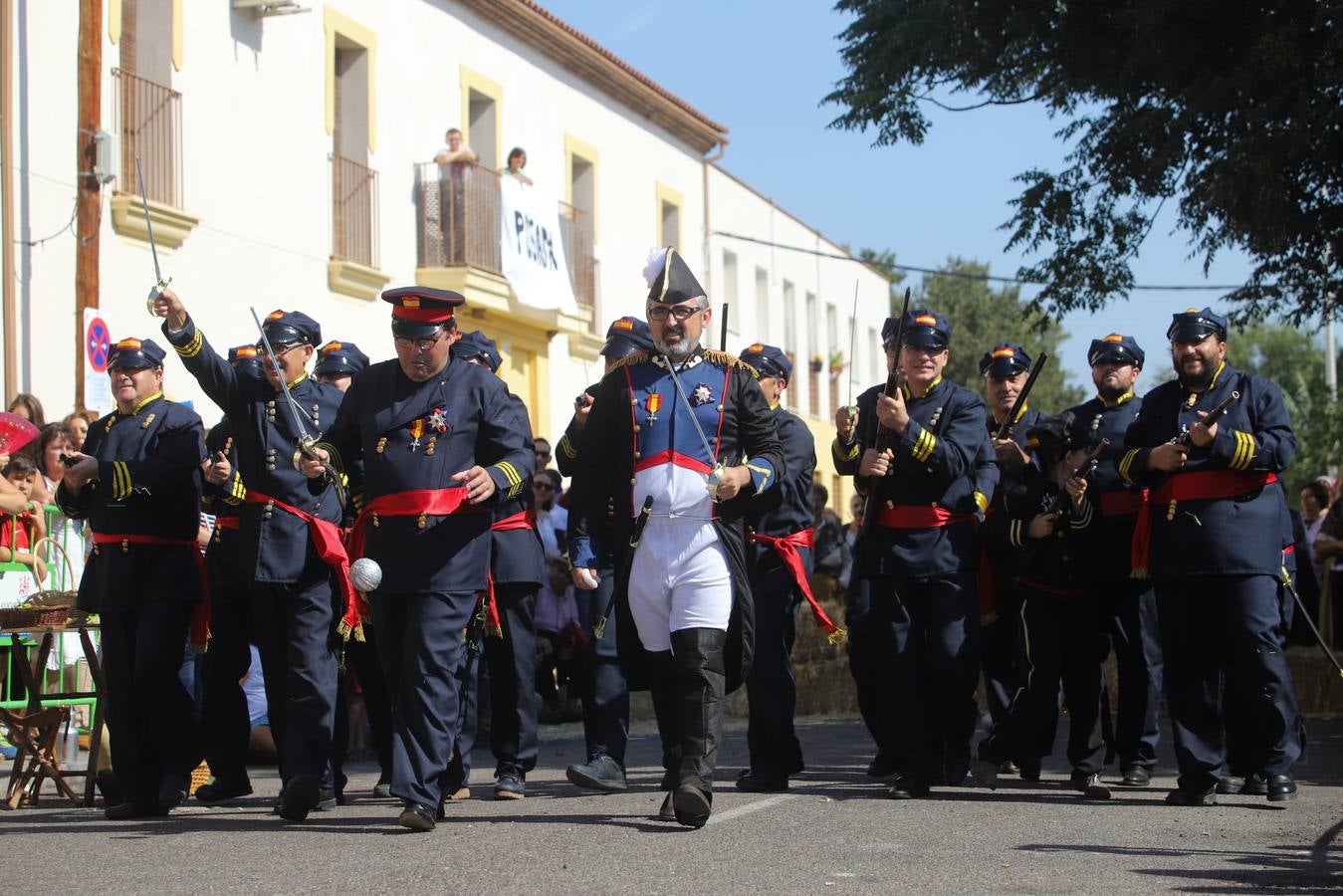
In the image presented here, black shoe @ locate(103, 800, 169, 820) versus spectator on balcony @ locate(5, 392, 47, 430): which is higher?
spectator on balcony @ locate(5, 392, 47, 430)

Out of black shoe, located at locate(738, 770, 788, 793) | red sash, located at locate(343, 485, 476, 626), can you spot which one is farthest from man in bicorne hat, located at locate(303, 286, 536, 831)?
black shoe, located at locate(738, 770, 788, 793)

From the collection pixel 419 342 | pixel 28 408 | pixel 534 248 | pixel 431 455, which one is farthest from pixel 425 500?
pixel 534 248

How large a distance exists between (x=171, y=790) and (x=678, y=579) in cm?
253

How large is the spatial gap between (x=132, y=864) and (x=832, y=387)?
37.3 metres

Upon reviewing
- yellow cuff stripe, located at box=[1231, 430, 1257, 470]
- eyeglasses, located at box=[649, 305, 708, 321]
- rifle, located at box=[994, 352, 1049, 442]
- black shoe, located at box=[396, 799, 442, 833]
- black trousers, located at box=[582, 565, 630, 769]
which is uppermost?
eyeglasses, located at box=[649, 305, 708, 321]

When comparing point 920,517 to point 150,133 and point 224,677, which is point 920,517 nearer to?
point 224,677

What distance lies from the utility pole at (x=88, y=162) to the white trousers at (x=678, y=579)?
10.5m

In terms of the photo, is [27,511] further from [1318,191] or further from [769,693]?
[1318,191]

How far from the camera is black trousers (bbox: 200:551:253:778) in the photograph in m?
8.88

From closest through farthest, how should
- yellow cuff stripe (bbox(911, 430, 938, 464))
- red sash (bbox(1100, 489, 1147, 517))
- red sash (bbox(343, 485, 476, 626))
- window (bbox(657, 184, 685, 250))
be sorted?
red sash (bbox(343, 485, 476, 626))
yellow cuff stripe (bbox(911, 430, 938, 464))
red sash (bbox(1100, 489, 1147, 517))
window (bbox(657, 184, 685, 250))

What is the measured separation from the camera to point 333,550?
28.0 ft

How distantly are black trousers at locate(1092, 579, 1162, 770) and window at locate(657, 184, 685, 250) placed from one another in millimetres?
24306

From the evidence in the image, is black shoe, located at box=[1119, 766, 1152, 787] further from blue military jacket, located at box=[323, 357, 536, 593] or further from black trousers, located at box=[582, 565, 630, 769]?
blue military jacket, located at box=[323, 357, 536, 593]

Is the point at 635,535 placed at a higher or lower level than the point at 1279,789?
higher
